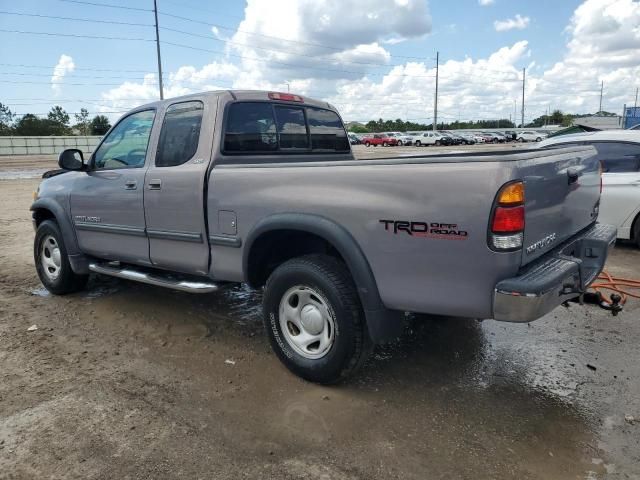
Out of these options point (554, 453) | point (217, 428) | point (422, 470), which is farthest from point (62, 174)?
point (554, 453)

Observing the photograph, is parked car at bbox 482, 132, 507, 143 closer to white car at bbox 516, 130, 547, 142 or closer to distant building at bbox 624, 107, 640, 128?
white car at bbox 516, 130, 547, 142

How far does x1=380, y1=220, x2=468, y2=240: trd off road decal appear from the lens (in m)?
2.74

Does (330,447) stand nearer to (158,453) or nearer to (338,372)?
(338,372)

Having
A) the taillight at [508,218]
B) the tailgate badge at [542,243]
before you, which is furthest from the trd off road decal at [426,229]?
the tailgate badge at [542,243]

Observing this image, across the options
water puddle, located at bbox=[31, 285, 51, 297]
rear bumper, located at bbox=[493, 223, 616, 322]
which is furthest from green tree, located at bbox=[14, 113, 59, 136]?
rear bumper, located at bbox=[493, 223, 616, 322]

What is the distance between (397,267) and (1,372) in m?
3.06

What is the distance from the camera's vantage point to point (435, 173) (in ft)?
9.13

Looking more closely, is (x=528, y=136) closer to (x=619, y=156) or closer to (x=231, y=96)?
(x=619, y=156)

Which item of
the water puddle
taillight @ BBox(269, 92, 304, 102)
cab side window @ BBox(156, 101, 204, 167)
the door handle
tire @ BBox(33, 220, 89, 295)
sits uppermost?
taillight @ BBox(269, 92, 304, 102)

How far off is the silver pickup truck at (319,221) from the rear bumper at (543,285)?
0.03 feet

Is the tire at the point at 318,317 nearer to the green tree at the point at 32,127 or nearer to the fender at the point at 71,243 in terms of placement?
the fender at the point at 71,243

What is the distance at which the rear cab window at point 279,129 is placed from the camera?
421cm

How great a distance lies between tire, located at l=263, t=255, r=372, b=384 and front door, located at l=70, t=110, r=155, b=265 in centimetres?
162

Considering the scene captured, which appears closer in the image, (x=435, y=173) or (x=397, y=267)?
(x=435, y=173)
